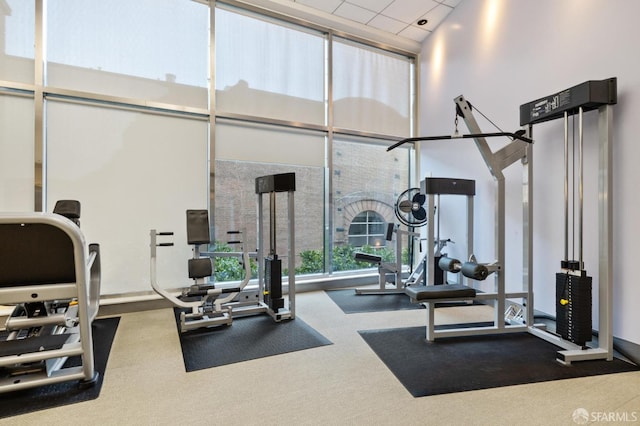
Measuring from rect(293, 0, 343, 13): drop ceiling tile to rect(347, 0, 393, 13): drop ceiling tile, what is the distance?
19cm

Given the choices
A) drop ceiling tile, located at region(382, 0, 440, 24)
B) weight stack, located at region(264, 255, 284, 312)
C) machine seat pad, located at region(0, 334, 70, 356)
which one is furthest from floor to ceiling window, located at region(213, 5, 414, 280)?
machine seat pad, located at region(0, 334, 70, 356)

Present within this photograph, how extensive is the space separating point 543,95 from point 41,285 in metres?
4.82

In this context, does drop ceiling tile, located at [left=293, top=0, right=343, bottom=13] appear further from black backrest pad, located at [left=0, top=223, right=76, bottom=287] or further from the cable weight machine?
black backrest pad, located at [left=0, top=223, right=76, bottom=287]

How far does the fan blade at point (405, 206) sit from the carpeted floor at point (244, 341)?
2.11 meters

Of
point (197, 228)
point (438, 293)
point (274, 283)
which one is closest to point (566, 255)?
point (438, 293)

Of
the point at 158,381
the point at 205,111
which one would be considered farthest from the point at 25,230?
the point at 205,111

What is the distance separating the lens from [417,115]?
5.66m

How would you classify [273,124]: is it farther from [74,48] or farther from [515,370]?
[515,370]

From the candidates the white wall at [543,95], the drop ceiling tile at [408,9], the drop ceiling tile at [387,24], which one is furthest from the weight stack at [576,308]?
the drop ceiling tile at [387,24]

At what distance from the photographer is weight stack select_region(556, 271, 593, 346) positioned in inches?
99.1

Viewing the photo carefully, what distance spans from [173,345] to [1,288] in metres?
1.32

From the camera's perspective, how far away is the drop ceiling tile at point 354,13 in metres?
4.57

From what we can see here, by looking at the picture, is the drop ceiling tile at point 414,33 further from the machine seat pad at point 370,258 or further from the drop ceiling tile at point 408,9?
the machine seat pad at point 370,258

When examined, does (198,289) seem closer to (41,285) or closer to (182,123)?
(41,285)
